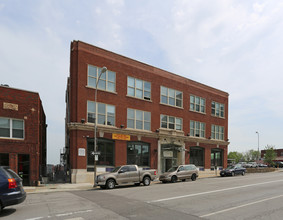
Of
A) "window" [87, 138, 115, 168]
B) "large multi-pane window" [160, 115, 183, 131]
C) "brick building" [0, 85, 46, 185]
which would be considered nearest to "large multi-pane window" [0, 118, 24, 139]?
"brick building" [0, 85, 46, 185]

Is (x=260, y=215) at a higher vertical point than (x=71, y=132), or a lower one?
lower

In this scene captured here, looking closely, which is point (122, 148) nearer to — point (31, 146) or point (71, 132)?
point (71, 132)

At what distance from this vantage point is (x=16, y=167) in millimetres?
18516

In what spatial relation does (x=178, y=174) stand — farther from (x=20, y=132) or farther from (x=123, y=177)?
(x=20, y=132)

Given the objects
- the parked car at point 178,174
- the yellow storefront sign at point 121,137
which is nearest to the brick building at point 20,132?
the yellow storefront sign at point 121,137

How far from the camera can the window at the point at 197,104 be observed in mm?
33906

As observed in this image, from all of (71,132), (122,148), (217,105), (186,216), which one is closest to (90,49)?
(71,132)

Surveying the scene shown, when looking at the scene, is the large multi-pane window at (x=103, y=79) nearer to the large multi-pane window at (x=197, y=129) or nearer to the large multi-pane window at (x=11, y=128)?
the large multi-pane window at (x=11, y=128)

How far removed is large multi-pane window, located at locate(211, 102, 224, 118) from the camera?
123ft

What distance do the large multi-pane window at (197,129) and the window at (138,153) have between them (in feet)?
28.0

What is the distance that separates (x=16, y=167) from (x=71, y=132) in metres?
5.31

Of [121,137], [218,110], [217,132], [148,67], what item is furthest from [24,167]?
[218,110]

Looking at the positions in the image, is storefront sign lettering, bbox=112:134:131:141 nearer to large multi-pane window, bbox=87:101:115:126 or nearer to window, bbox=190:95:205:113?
large multi-pane window, bbox=87:101:115:126

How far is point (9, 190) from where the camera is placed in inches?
330
